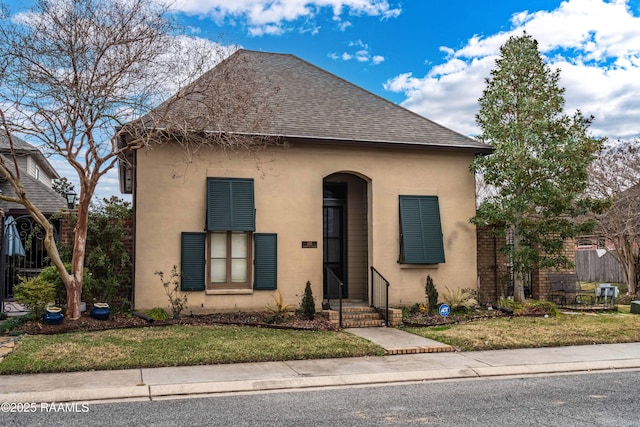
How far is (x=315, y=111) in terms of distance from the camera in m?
14.2

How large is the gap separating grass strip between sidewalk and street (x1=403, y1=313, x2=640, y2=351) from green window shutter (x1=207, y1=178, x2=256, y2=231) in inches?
167

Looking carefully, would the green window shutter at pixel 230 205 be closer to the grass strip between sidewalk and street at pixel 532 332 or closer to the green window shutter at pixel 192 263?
the green window shutter at pixel 192 263

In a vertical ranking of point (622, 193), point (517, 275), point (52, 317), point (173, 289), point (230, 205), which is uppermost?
point (622, 193)

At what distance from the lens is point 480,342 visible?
9.97 meters

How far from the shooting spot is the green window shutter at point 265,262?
12.7 m

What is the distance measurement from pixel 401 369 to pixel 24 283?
7.18m

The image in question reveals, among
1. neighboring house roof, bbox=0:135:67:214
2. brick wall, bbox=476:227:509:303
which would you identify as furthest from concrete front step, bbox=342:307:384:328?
neighboring house roof, bbox=0:135:67:214

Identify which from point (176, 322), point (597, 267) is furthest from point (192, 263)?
point (597, 267)

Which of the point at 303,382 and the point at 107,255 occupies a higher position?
the point at 107,255

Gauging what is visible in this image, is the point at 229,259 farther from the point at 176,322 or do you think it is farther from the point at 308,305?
the point at 308,305

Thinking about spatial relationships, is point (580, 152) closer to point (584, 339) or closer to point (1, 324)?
point (584, 339)

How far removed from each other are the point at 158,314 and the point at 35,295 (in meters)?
2.35

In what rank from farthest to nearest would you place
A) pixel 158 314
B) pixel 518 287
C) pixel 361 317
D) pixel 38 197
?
pixel 38 197 → pixel 518 287 → pixel 361 317 → pixel 158 314

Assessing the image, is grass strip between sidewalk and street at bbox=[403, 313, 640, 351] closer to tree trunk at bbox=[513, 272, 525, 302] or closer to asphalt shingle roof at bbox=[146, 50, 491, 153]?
tree trunk at bbox=[513, 272, 525, 302]
